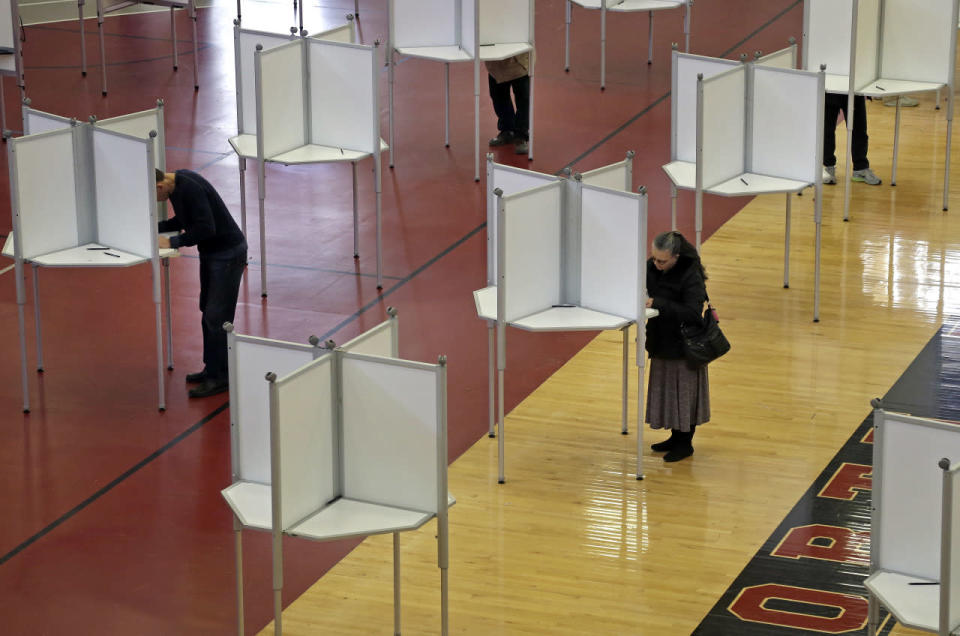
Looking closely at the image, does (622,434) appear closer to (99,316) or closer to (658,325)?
(658,325)

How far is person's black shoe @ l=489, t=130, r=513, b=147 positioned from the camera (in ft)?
37.4

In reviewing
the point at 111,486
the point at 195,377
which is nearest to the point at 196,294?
the point at 195,377

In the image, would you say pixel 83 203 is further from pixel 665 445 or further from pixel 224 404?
pixel 665 445

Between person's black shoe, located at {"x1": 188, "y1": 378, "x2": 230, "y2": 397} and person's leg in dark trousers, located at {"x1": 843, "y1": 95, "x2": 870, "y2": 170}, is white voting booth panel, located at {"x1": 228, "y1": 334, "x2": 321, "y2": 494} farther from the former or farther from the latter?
person's leg in dark trousers, located at {"x1": 843, "y1": 95, "x2": 870, "y2": 170}

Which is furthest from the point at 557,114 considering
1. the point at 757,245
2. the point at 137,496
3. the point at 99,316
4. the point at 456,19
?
the point at 137,496

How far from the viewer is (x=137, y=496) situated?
685 cm

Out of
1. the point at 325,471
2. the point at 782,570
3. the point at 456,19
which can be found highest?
the point at 456,19

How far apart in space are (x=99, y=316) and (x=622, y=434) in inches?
128

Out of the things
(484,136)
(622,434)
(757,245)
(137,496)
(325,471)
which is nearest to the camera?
(325,471)

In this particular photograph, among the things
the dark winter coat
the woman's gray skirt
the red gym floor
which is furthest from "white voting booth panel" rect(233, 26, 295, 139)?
the woman's gray skirt

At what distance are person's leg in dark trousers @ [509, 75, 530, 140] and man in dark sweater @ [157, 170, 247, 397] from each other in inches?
154

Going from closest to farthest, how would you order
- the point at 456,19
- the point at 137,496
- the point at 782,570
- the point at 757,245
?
the point at 782,570, the point at 137,496, the point at 757,245, the point at 456,19

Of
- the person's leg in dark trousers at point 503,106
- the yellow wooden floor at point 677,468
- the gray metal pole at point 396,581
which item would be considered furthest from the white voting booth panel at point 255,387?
the person's leg in dark trousers at point 503,106

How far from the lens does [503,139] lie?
11422 mm
